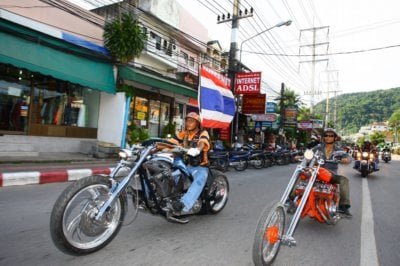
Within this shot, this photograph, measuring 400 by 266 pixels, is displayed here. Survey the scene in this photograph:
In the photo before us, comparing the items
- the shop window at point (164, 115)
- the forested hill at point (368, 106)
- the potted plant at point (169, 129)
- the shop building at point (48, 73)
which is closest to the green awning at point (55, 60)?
the shop building at point (48, 73)

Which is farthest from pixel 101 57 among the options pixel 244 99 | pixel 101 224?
pixel 244 99

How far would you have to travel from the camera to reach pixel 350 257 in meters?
3.49

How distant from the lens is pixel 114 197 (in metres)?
3.07

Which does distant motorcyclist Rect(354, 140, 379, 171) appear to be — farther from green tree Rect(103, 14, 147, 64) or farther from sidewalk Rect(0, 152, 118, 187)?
green tree Rect(103, 14, 147, 64)

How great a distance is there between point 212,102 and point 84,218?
7.91m

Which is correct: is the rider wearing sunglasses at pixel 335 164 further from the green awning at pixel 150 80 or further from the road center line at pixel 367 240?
the green awning at pixel 150 80

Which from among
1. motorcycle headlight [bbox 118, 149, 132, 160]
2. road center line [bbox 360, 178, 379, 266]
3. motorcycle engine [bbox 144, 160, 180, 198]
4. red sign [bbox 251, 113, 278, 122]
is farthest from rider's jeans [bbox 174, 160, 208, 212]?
red sign [bbox 251, 113, 278, 122]

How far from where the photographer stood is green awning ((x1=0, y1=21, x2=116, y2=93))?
358 inches

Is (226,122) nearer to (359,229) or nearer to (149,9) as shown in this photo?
(359,229)

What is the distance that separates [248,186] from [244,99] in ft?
49.0

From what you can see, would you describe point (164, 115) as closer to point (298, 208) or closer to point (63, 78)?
point (63, 78)

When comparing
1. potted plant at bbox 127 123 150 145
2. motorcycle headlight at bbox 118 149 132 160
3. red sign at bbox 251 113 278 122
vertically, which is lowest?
motorcycle headlight at bbox 118 149 132 160

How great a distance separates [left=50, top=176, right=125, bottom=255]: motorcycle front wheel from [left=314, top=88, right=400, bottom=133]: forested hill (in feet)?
312

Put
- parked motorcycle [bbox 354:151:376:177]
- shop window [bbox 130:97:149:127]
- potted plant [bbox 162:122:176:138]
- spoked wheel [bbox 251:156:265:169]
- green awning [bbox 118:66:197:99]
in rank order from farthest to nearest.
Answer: potted plant [bbox 162:122:176:138] < shop window [bbox 130:97:149:127] < spoked wheel [bbox 251:156:265:169] < green awning [bbox 118:66:197:99] < parked motorcycle [bbox 354:151:376:177]
